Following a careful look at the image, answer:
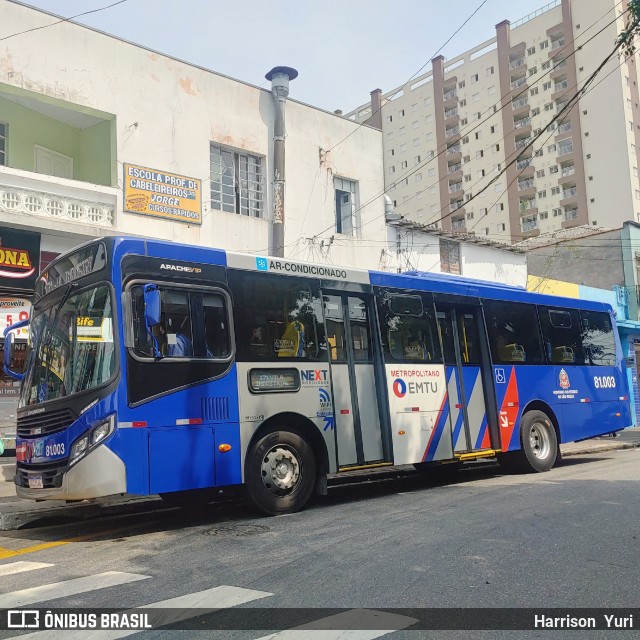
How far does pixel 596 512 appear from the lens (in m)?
7.22

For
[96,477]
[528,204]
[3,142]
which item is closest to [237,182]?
[3,142]

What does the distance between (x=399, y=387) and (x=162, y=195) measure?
25.6ft

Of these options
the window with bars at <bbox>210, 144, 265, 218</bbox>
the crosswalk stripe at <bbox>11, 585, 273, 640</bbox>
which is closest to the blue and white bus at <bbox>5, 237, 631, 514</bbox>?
the crosswalk stripe at <bbox>11, 585, 273, 640</bbox>

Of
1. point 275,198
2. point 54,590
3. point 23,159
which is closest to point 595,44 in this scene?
point 275,198

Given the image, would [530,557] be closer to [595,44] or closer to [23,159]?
[23,159]

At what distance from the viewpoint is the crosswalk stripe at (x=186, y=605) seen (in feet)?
12.4

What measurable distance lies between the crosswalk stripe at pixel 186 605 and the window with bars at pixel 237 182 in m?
12.2

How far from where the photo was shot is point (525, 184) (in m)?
63.4

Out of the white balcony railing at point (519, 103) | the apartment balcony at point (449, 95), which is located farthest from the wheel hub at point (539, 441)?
the apartment balcony at point (449, 95)

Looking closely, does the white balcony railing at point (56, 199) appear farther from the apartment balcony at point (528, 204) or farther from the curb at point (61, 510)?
the apartment balcony at point (528, 204)

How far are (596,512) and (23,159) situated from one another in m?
12.6

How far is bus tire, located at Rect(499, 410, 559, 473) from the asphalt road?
7.51 ft

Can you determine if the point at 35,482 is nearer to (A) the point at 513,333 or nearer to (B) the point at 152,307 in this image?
(B) the point at 152,307

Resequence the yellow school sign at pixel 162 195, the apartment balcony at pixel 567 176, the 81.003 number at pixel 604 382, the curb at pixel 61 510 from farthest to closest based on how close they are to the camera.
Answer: the apartment balcony at pixel 567 176
the yellow school sign at pixel 162 195
the 81.003 number at pixel 604 382
the curb at pixel 61 510
